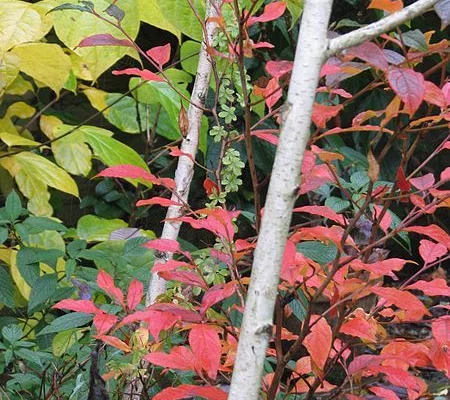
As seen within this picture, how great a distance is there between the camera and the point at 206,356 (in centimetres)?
108

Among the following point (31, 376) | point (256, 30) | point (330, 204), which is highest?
point (256, 30)

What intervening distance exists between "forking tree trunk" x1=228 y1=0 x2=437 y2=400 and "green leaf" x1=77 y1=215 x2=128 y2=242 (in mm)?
1319

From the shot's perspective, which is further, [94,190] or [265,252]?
[94,190]

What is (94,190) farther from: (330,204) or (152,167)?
(330,204)

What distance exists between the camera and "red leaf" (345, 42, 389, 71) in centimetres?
88

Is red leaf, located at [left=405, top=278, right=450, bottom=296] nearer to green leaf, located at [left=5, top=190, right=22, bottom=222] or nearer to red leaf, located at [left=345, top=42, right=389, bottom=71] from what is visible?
red leaf, located at [left=345, top=42, right=389, bottom=71]

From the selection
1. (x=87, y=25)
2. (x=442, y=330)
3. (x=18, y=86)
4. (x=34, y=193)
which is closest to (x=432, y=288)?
(x=442, y=330)

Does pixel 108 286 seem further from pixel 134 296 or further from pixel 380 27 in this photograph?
pixel 380 27

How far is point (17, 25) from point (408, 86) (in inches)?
44.8

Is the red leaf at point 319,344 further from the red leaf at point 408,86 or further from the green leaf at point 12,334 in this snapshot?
the green leaf at point 12,334

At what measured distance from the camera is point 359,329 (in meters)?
1.22

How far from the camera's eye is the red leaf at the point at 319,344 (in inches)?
47.6

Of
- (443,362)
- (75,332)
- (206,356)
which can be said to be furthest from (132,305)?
(443,362)

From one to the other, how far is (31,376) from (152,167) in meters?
1.65
